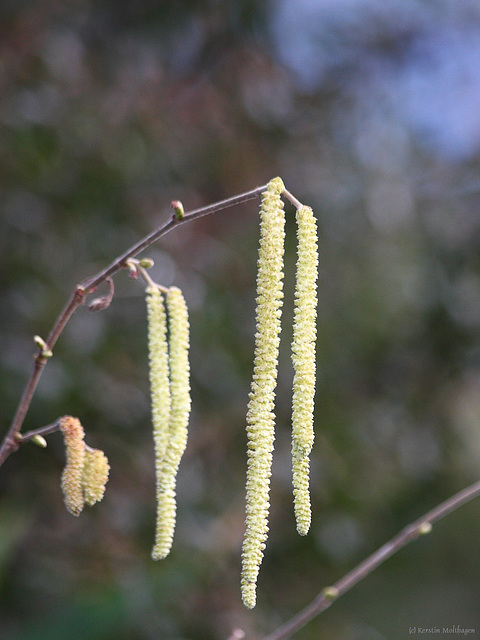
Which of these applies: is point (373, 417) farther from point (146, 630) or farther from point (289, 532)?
point (146, 630)

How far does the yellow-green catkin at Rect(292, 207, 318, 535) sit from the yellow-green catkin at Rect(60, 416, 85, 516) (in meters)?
0.22

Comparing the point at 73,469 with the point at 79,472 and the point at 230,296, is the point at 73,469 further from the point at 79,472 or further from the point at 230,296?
the point at 230,296

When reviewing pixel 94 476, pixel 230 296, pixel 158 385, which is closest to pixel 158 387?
pixel 158 385

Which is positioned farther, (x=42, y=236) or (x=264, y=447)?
(x=42, y=236)

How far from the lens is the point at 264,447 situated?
59cm

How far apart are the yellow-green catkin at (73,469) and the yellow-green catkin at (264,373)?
0.19m

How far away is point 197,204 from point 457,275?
852mm

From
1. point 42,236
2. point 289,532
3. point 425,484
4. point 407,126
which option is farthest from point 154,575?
point 407,126

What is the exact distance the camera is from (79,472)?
685 mm

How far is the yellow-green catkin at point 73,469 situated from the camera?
68 centimetres

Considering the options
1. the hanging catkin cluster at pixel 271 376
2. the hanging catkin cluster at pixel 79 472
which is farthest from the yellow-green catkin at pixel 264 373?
the hanging catkin cluster at pixel 79 472

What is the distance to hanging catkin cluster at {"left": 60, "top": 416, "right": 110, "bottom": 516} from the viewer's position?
680mm

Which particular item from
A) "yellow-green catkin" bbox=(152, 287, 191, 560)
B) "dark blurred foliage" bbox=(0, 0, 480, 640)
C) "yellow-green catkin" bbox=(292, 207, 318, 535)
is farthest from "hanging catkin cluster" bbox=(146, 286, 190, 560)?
"dark blurred foliage" bbox=(0, 0, 480, 640)

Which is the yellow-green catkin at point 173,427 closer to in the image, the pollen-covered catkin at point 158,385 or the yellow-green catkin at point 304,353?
the pollen-covered catkin at point 158,385
